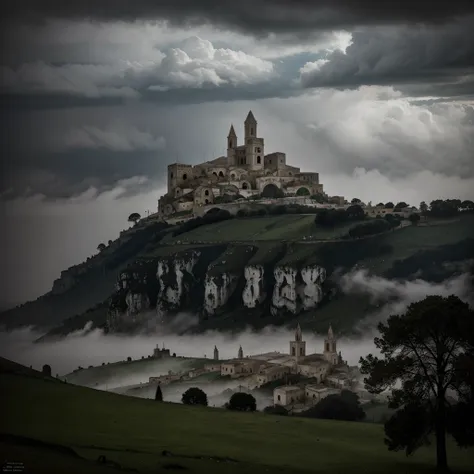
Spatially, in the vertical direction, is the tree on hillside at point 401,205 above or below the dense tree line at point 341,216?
below

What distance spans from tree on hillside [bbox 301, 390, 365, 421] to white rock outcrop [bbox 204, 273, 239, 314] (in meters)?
8.19

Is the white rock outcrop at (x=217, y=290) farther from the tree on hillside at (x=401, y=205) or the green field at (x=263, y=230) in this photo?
the tree on hillside at (x=401, y=205)

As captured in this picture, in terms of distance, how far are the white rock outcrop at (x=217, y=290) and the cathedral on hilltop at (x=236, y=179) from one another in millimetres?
7958

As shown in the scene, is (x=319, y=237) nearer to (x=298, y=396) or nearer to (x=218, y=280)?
(x=218, y=280)

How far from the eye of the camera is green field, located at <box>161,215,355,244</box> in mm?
30016

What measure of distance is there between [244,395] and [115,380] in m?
6.75

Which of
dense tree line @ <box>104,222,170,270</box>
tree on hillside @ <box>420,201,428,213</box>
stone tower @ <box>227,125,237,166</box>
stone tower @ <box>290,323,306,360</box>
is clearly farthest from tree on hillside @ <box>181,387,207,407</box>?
stone tower @ <box>227,125,237,166</box>

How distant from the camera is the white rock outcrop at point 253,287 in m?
27.6

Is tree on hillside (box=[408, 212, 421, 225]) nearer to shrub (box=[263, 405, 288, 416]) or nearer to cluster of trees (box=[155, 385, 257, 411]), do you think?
shrub (box=[263, 405, 288, 416])

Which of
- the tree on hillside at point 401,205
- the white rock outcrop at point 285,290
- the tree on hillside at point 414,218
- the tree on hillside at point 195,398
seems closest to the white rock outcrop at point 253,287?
the white rock outcrop at point 285,290

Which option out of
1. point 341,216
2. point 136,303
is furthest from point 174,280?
point 341,216

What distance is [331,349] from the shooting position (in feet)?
76.8

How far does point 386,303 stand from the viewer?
942 inches

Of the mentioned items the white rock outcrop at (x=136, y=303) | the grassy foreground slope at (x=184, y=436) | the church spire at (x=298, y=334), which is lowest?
the grassy foreground slope at (x=184, y=436)
